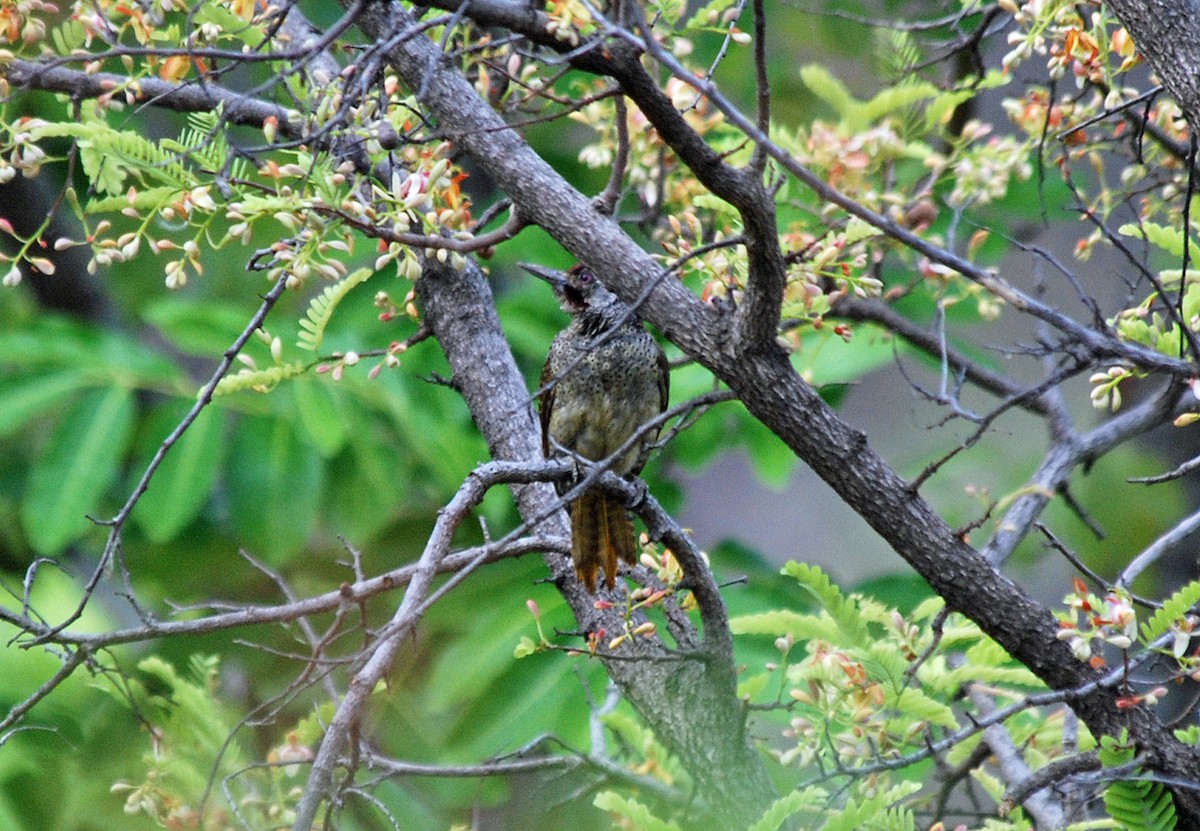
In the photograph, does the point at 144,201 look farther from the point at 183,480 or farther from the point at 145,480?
the point at 183,480

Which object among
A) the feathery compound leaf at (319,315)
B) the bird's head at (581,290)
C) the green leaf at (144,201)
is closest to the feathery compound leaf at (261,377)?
the feathery compound leaf at (319,315)

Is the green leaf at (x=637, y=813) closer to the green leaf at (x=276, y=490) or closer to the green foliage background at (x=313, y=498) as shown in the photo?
the green foliage background at (x=313, y=498)

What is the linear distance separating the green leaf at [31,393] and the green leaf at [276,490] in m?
0.64

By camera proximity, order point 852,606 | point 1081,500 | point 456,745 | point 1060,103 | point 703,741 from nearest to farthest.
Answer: point 852,606
point 703,741
point 1060,103
point 456,745
point 1081,500

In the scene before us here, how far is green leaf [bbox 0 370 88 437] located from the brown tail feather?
2041mm

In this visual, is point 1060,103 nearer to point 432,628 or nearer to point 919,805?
point 919,805

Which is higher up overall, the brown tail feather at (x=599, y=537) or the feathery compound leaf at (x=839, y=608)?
the brown tail feather at (x=599, y=537)

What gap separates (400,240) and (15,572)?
173 inches

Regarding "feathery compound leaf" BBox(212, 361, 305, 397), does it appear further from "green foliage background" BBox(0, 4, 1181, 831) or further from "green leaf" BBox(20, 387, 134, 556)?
"green leaf" BBox(20, 387, 134, 556)

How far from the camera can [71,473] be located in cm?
434

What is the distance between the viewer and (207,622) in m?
2.45

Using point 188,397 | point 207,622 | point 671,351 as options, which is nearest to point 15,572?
point 188,397

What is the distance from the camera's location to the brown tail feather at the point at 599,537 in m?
3.29

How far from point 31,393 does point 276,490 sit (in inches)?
34.8
